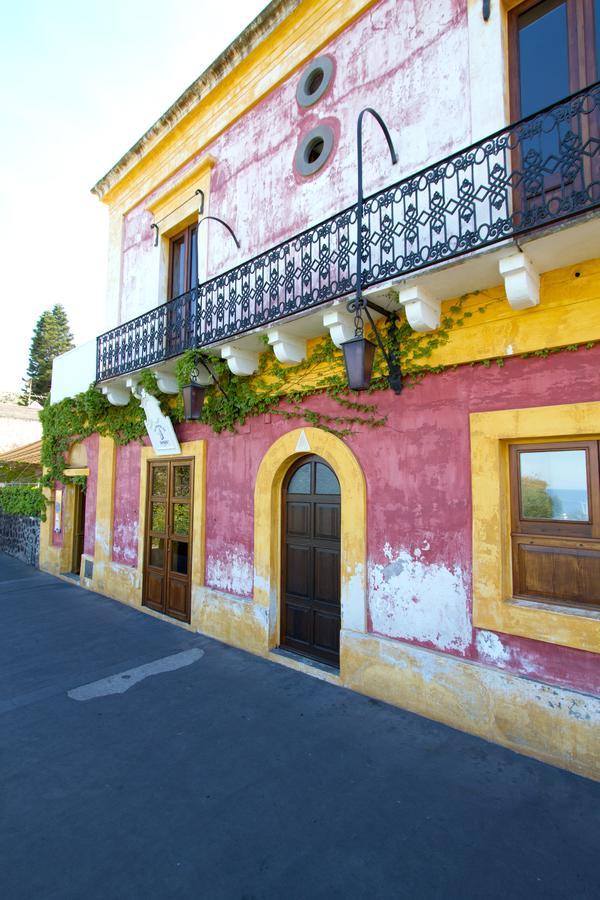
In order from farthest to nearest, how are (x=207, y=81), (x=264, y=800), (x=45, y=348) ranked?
(x=45, y=348) < (x=207, y=81) < (x=264, y=800)

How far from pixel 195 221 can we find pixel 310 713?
8.21 meters

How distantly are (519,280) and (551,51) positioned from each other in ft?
8.32

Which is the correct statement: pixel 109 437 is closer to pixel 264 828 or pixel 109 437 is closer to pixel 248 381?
pixel 248 381

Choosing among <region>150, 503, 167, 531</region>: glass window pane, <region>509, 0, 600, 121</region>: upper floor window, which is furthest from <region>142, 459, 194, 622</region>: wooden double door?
<region>509, 0, 600, 121</region>: upper floor window

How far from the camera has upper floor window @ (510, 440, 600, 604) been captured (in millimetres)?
3967

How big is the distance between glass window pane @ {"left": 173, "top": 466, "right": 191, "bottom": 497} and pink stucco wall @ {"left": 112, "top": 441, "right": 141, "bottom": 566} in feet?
4.59

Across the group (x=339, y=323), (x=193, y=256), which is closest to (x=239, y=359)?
(x=339, y=323)

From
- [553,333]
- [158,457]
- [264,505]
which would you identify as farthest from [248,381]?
[553,333]

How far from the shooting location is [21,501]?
15.1 meters

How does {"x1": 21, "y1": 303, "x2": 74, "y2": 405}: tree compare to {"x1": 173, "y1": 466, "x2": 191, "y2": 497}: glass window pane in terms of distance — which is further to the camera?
{"x1": 21, "y1": 303, "x2": 74, "y2": 405}: tree

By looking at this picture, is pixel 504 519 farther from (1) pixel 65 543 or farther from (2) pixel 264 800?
(1) pixel 65 543

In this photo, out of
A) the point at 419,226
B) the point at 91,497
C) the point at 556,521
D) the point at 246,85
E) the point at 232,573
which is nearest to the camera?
the point at 556,521

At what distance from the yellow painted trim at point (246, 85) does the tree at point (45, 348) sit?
39670 millimetres

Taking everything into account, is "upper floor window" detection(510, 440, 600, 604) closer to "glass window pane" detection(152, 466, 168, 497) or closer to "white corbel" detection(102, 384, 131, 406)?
"glass window pane" detection(152, 466, 168, 497)
